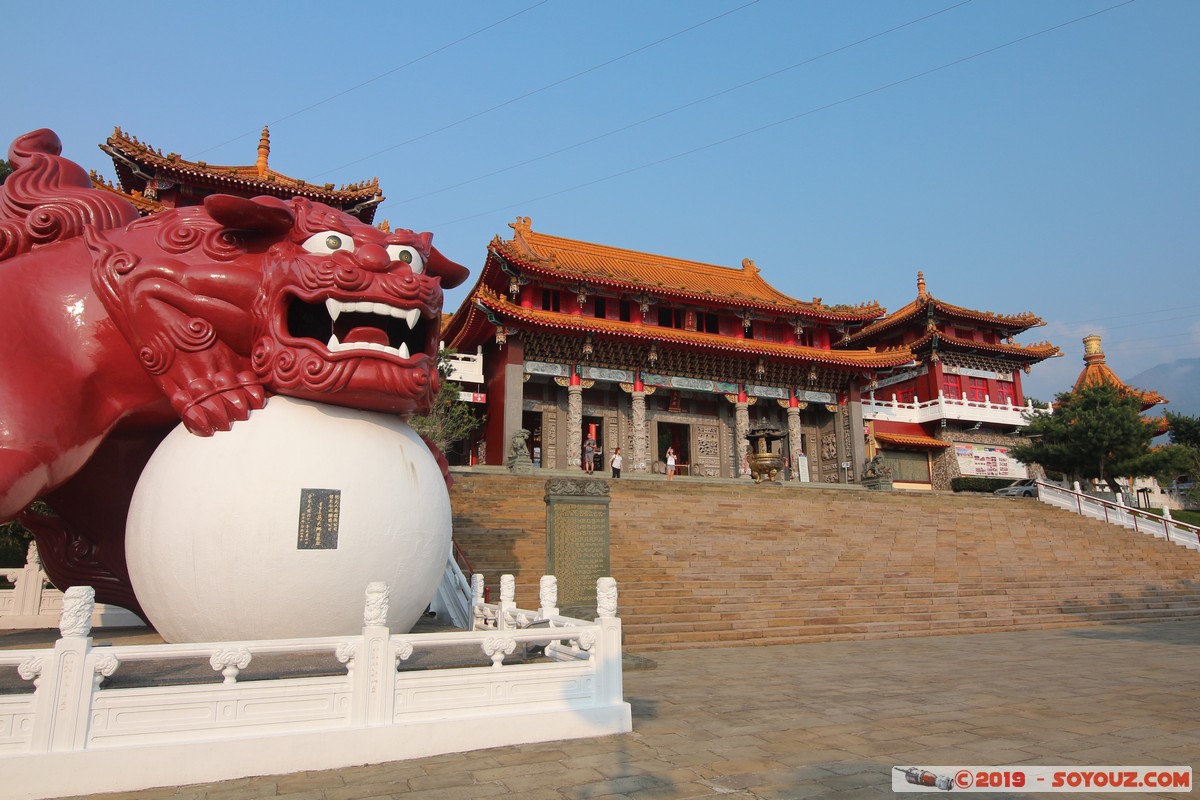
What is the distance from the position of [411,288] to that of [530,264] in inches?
658

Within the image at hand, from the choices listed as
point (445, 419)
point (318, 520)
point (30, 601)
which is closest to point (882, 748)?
point (318, 520)

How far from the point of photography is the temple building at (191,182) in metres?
19.7

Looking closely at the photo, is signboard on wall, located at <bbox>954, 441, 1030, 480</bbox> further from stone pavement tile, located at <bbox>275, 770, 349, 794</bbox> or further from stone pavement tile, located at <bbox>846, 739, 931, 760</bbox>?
stone pavement tile, located at <bbox>275, 770, 349, 794</bbox>

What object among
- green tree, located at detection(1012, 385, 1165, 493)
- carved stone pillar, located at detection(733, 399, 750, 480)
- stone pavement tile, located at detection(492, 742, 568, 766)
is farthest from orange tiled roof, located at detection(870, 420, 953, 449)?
stone pavement tile, located at detection(492, 742, 568, 766)

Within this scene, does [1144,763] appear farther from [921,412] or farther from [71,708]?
[921,412]

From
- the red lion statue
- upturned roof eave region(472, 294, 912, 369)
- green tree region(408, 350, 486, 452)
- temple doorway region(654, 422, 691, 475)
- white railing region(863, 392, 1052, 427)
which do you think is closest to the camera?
the red lion statue

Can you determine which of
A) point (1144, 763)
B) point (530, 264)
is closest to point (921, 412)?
point (530, 264)

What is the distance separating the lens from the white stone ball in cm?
536

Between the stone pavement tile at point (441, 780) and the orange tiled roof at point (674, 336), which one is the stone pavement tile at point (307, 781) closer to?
the stone pavement tile at point (441, 780)

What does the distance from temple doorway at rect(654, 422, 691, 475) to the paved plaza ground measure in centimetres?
1653

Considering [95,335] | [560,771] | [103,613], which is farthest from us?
[103,613]

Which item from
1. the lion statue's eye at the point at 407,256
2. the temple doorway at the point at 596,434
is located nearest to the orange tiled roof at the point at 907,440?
the temple doorway at the point at 596,434

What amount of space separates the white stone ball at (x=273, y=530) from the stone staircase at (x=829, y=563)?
515 cm

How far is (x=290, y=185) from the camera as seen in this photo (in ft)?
70.0
